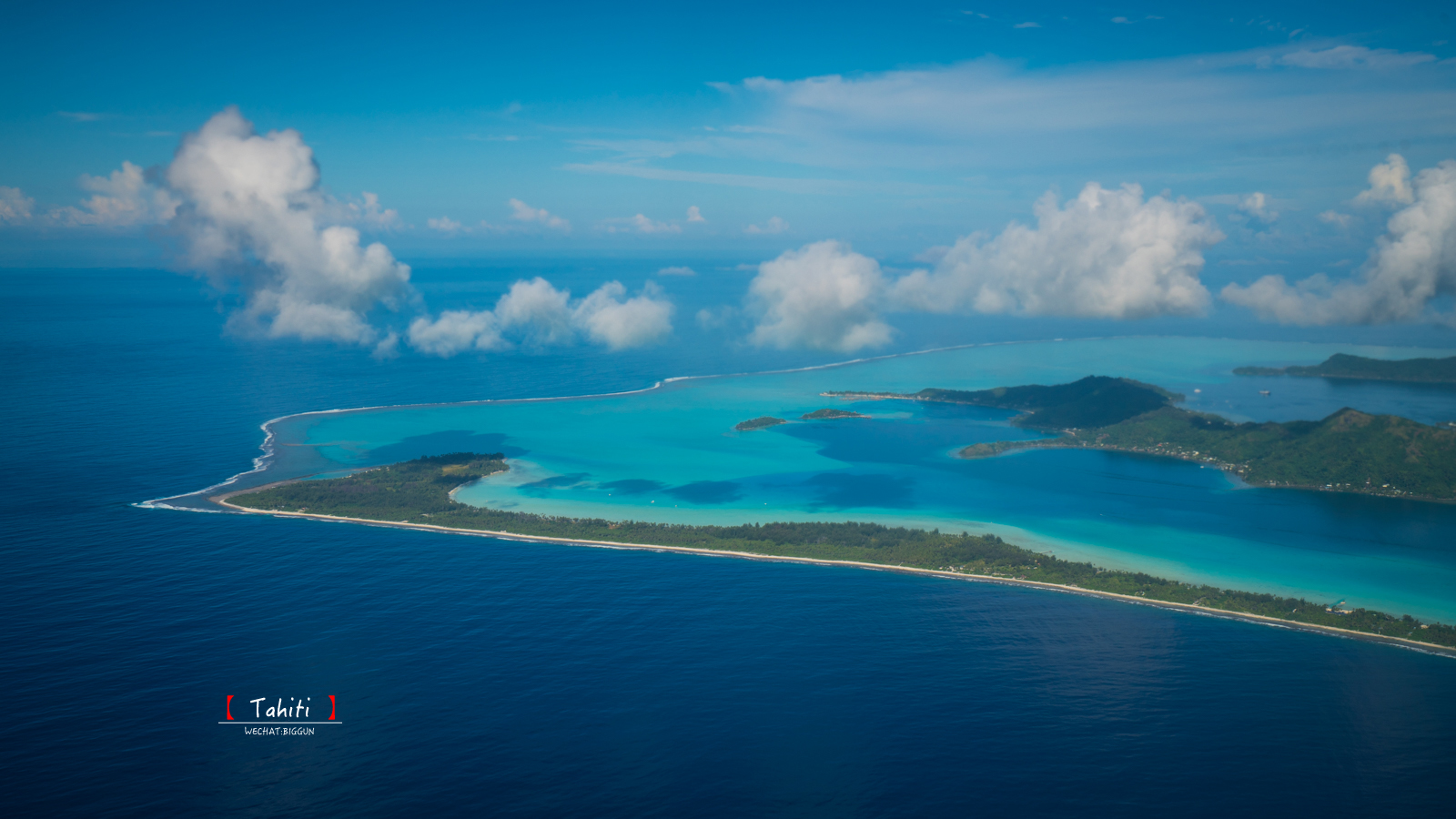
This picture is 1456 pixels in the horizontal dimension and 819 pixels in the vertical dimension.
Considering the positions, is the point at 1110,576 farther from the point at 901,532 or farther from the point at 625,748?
the point at 625,748

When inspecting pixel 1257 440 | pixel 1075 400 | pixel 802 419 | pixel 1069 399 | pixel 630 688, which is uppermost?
pixel 1069 399

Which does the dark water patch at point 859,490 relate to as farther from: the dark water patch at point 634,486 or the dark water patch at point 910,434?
the dark water patch at point 634,486

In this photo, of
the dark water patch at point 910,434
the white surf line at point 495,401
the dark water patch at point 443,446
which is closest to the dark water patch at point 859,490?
the dark water patch at point 910,434

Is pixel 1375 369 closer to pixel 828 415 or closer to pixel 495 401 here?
pixel 828 415

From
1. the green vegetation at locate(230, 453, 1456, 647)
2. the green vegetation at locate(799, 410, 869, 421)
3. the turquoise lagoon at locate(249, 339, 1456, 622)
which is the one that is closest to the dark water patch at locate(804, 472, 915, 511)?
the turquoise lagoon at locate(249, 339, 1456, 622)

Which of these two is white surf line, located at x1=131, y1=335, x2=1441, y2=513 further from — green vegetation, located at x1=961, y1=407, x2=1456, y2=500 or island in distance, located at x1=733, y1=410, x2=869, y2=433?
green vegetation, located at x1=961, y1=407, x2=1456, y2=500

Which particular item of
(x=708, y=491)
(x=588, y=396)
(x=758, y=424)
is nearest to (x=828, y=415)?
(x=758, y=424)
